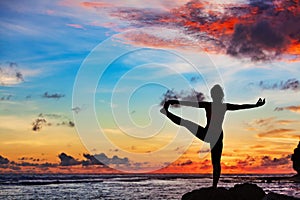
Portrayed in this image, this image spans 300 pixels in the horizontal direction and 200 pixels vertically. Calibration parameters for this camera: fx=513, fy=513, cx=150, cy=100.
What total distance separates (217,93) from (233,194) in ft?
9.93

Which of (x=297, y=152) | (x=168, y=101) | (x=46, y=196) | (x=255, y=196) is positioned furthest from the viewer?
(x=297, y=152)

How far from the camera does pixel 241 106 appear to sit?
14.7 metres

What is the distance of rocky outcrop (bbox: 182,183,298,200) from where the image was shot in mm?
14791

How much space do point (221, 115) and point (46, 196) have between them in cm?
3973

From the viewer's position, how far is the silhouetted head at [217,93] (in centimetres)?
1452

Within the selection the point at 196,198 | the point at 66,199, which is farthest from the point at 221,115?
the point at 66,199

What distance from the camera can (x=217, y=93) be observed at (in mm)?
14594

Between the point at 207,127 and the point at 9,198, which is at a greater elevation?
the point at 207,127

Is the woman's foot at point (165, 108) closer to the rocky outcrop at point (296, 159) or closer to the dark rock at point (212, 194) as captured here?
the dark rock at point (212, 194)

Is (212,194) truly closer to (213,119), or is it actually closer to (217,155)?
(217,155)

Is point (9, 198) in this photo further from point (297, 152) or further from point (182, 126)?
point (297, 152)

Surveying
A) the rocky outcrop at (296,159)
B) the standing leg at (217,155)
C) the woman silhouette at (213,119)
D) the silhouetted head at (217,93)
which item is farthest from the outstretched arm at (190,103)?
the rocky outcrop at (296,159)

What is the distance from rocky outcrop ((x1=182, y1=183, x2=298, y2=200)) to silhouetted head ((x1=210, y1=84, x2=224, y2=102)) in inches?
104

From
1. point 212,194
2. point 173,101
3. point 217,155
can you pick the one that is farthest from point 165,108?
point 212,194
